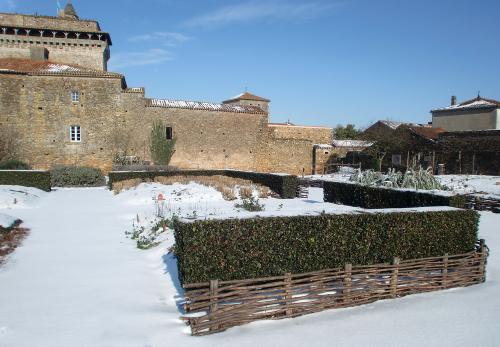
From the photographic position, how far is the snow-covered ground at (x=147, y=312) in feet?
16.6

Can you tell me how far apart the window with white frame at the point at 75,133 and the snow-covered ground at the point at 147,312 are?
2127cm

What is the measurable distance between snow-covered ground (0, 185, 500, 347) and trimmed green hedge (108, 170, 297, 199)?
9704 mm

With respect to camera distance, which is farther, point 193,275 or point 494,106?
point 494,106

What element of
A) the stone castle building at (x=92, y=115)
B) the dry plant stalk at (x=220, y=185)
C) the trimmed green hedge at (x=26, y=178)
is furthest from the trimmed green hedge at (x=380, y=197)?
the stone castle building at (x=92, y=115)

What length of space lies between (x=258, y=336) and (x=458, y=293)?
3.70m

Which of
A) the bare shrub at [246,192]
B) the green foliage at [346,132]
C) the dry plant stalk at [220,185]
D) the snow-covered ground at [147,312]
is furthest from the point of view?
the green foliage at [346,132]

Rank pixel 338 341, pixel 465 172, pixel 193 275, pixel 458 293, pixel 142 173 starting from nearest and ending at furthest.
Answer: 1. pixel 338 341
2. pixel 193 275
3. pixel 458 293
4. pixel 142 173
5. pixel 465 172

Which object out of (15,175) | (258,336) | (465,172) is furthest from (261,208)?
(465,172)

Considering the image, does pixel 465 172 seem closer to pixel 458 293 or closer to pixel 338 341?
pixel 458 293

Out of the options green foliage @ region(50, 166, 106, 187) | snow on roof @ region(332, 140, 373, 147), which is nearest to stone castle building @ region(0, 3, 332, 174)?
snow on roof @ region(332, 140, 373, 147)

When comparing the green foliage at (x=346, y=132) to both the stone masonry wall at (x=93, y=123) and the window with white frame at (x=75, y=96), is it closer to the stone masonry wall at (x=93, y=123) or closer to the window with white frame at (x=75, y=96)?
the stone masonry wall at (x=93, y=123)

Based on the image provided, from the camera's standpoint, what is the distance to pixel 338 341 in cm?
502

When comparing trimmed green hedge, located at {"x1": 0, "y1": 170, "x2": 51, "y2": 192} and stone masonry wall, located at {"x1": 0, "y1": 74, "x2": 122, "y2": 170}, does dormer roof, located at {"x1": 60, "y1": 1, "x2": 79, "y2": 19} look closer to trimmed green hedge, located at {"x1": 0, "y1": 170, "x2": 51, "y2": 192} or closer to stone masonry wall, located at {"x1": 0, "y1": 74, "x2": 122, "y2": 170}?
stone masonry wall, located at {"x1": 0, "y1": 74, "x2": 122, "y2": 170}

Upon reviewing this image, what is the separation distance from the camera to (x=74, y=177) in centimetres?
2381
